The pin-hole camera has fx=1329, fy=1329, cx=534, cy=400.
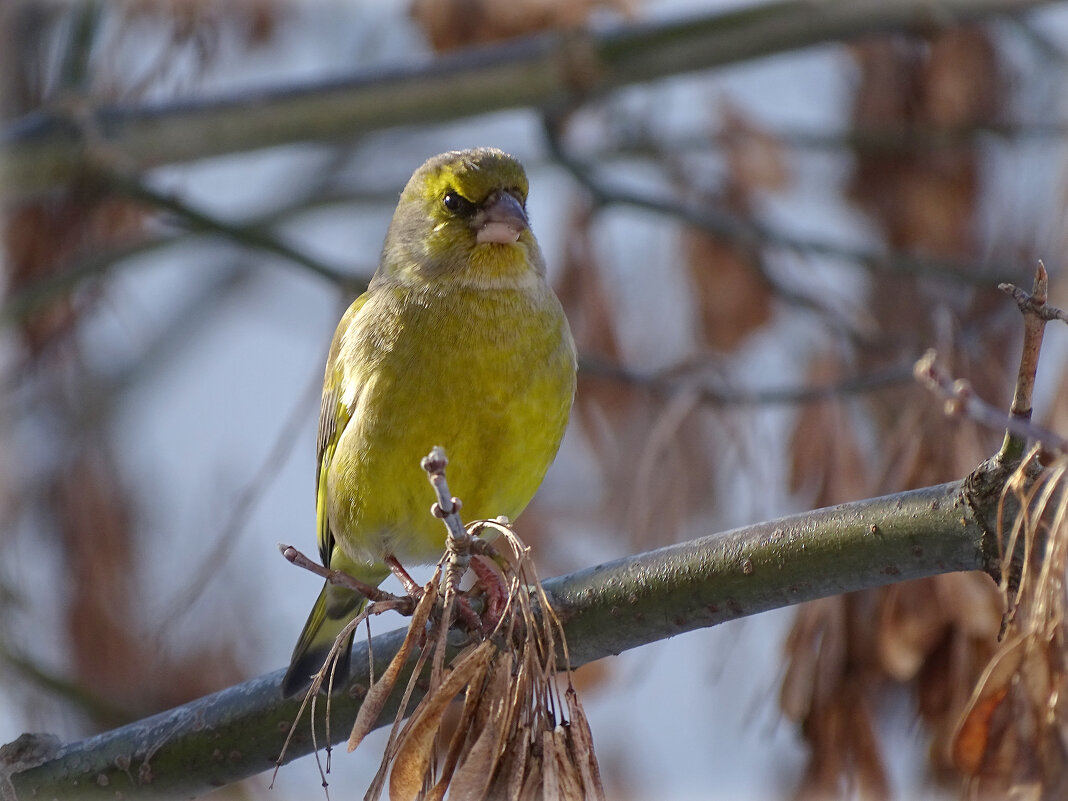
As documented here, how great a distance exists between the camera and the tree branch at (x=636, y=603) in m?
2.52

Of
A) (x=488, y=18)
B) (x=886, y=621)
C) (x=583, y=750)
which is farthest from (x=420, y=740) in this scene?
(x=488, y=18)

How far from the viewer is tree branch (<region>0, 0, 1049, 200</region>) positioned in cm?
506

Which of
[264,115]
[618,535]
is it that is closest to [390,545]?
[618,535]

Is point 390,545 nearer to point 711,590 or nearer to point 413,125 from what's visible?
point 711,590

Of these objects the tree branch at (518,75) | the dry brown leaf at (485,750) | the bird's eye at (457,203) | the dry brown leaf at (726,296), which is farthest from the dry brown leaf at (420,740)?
the dry brown leaf at (726,296)

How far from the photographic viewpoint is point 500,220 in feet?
13.0

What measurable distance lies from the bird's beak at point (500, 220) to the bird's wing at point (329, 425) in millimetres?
486

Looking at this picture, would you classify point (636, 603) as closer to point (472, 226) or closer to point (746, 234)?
point (472, 226)

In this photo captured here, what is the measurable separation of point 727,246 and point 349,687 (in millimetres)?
2981

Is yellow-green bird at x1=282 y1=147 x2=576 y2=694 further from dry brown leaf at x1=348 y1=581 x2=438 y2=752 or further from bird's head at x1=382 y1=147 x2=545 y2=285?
dry brown leaf at x1=348 y1=581 x2=438 y2=752

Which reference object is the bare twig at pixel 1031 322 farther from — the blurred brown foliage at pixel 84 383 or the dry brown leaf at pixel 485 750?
the blurred brown foliage at pixel 84 383

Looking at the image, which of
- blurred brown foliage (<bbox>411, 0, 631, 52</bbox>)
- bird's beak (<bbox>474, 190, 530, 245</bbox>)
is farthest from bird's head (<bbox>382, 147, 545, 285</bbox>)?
blurred brown foliage (<bbox>411, 0, 631, 52</bbox>)

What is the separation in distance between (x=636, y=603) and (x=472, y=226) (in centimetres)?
159

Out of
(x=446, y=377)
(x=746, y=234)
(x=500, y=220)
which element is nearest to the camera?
(x=446, y=377)
